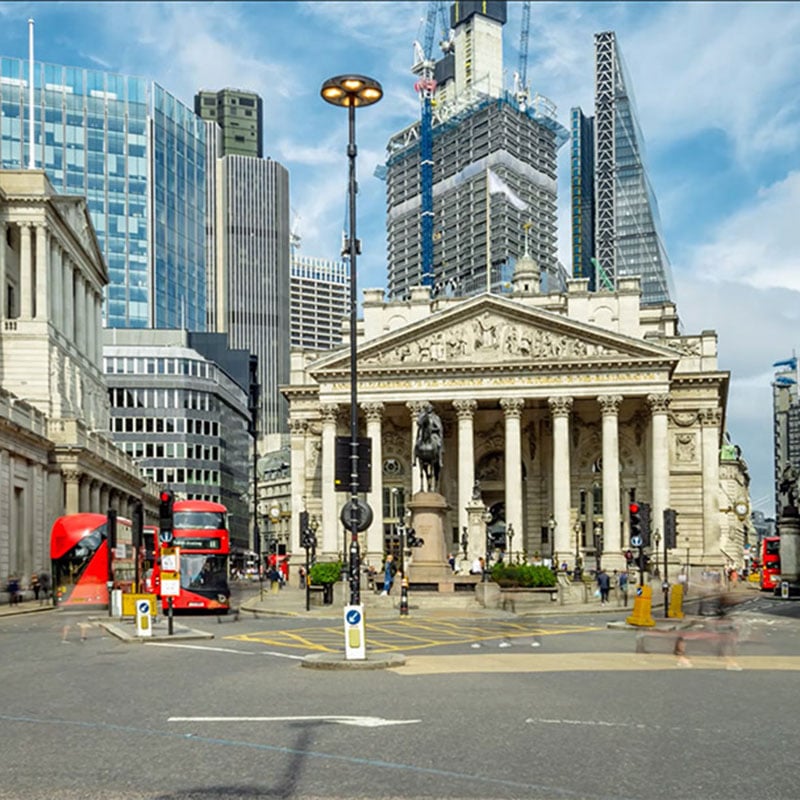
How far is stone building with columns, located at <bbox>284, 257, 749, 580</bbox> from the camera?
8356cm

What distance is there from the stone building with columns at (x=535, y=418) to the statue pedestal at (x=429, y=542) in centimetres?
2632

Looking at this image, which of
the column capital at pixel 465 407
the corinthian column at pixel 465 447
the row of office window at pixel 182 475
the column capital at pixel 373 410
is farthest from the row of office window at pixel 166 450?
the column capital at pixel 465 407

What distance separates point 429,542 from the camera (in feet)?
164

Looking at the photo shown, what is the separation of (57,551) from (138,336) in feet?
331

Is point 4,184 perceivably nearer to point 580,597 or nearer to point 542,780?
point 580,597

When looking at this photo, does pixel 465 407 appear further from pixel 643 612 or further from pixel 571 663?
pixel 571 663

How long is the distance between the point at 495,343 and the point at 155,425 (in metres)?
60.7

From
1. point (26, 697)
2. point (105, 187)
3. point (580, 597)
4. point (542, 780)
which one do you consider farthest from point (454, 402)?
point (105, 187)

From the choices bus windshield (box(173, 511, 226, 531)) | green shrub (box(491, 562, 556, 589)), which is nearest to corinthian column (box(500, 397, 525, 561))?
green shrub (box(491, 562, 556, 589))

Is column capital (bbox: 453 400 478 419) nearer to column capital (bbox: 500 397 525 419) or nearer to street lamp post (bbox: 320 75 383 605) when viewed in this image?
column capital (bbox: 500 397 525 419)

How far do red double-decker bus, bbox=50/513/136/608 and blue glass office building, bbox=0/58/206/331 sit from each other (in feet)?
371

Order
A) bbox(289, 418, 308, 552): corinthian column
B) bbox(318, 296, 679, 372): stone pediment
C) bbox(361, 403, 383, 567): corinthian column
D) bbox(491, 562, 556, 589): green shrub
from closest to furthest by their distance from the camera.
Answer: bbox(491, 562, 556, 589): green shrub, bbox(318, 296, 679, 372): stone pediment, bbox(361, 403, 383, 567): corinthian column, bbox(289, 418, 308, 552): corinthian column

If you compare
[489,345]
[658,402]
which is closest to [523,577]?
[658,402]

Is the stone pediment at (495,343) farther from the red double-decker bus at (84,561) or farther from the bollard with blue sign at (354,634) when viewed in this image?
the bollard with blue sign at (354,634)
